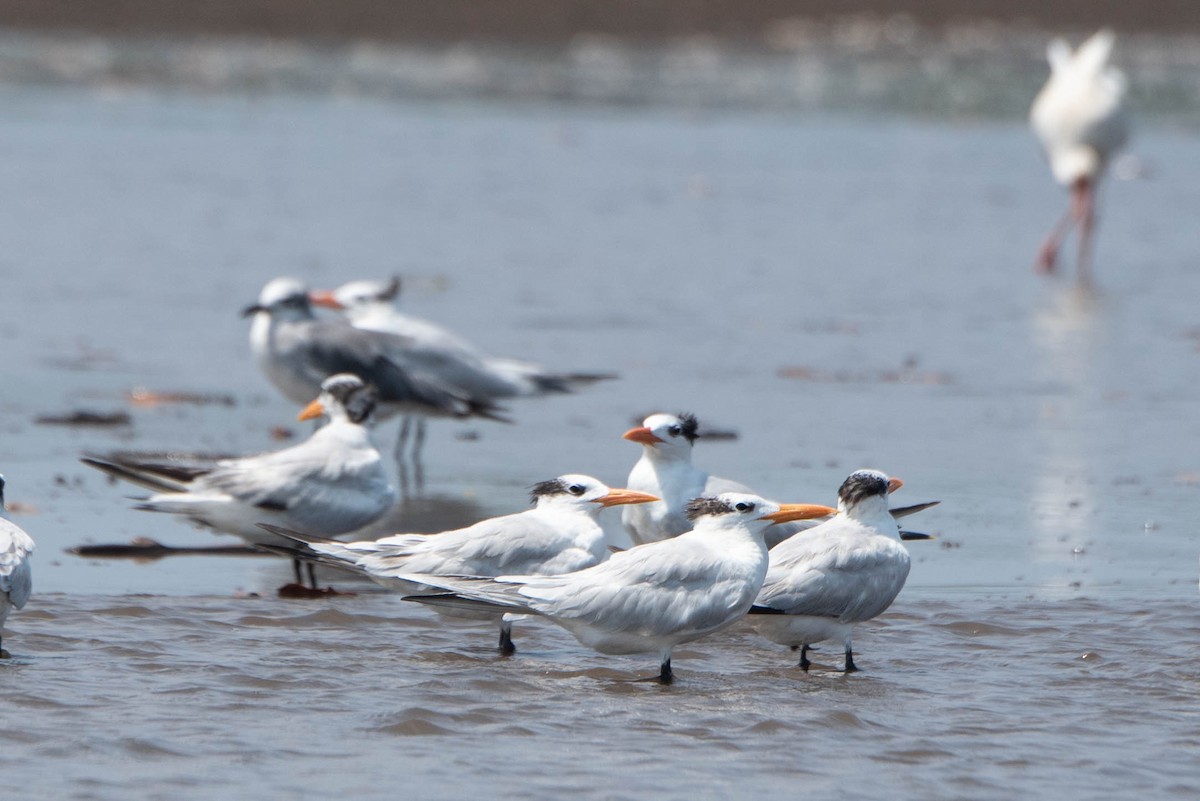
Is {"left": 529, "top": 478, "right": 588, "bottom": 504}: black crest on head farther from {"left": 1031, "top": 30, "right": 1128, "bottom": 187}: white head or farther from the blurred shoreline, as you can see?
the blurred shoreline

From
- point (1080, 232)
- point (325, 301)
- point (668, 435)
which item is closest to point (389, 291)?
point (325, 301)

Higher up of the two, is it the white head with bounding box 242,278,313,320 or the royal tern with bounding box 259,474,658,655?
the white head with bounding box 242,278,313,320

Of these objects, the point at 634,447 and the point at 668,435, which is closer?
the point at 668,435

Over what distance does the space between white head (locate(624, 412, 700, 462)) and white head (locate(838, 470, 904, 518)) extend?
2.83ft

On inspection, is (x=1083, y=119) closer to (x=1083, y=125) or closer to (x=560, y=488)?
(x=1083, y=125)

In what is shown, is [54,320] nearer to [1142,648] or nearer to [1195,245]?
[1142,648]

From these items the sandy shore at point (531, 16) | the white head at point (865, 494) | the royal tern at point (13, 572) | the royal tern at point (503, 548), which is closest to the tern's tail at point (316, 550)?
the royal tern at point (503, 548)

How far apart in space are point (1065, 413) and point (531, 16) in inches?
1535

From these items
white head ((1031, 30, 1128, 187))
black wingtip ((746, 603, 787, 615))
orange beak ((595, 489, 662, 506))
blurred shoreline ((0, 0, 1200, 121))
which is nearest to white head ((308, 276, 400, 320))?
orange beak ((595, 489, 662, 506))

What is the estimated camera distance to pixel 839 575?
688 cm

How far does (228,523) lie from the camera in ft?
26.5

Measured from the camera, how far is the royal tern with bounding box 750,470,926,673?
684 centimetres

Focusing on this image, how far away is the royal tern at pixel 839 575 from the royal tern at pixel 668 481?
0.65 meters

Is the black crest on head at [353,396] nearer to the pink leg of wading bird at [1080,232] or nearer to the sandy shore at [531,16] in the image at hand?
the pink leg of wading bird at [1080,232]
